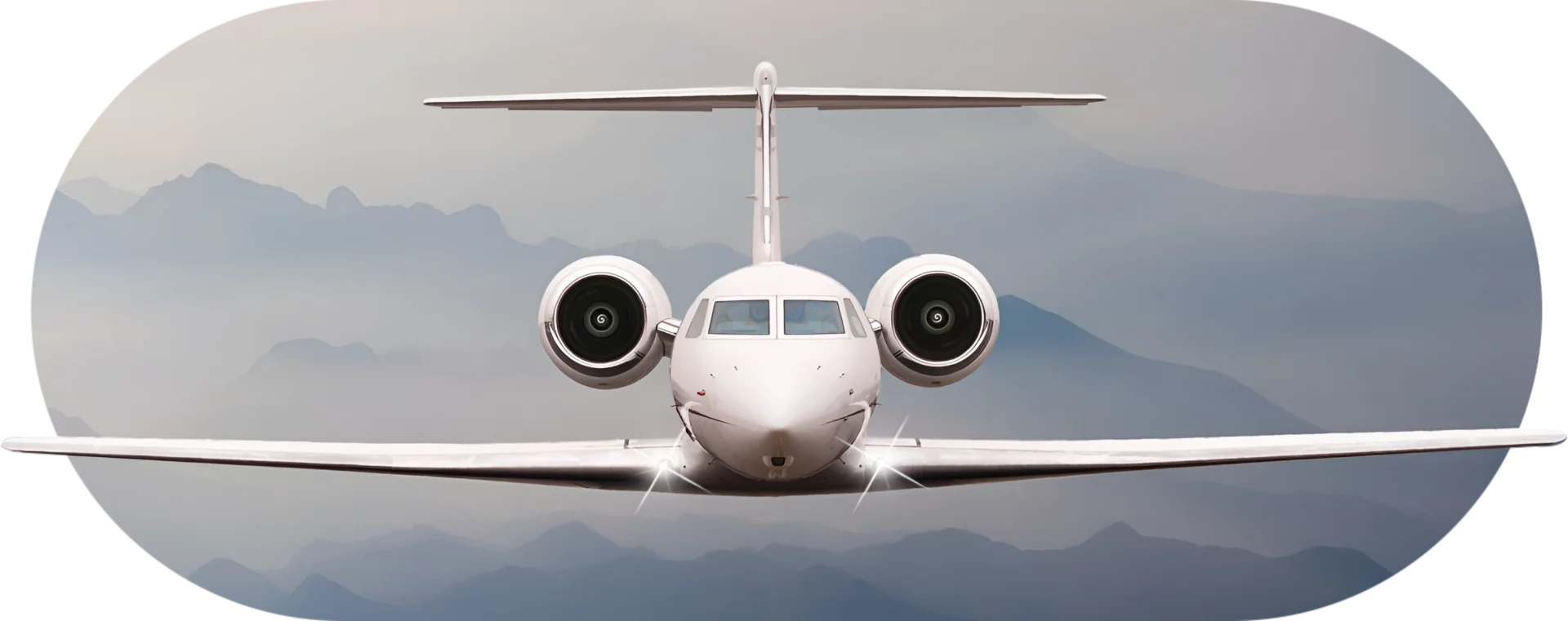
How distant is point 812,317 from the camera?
1035 centimetres

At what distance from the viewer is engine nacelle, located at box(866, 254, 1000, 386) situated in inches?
495

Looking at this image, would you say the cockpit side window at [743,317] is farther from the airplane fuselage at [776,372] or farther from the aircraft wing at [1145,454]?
the aircraft wing at [1145,454]

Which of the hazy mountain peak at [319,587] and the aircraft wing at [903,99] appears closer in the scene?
the aircraft wing at [903,99]

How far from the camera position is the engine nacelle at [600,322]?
12680 mm

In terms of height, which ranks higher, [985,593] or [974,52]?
[974,52]

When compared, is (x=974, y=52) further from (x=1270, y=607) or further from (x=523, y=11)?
(x=1270, y=607)

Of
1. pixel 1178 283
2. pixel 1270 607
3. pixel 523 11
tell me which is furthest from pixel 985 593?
pixel 523 11

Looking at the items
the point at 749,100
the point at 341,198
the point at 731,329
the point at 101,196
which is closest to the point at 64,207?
the point at 101,196

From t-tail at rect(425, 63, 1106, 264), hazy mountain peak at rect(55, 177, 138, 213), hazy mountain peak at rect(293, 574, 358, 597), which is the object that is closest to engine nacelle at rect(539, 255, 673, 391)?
t-tail at rect(425, 63, 1106, 264)

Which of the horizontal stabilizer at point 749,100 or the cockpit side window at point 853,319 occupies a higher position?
the horizontal stabilizer at point 749,100

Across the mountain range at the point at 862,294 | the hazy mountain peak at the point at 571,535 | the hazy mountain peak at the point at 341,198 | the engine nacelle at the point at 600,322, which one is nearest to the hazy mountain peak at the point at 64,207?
the mountain range at the point at 862,294

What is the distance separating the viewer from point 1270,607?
54.4ft

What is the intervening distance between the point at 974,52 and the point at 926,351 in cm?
597

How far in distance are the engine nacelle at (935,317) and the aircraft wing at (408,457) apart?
→ 2.52 m
